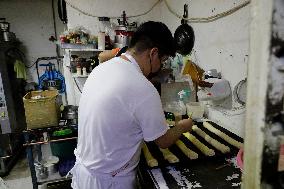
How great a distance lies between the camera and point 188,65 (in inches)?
97.3

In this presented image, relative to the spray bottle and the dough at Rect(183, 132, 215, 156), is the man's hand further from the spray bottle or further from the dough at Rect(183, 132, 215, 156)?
the spray bottle

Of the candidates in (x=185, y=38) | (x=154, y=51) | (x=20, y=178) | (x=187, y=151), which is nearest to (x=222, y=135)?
(x=187, y=151)

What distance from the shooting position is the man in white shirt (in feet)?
4.24

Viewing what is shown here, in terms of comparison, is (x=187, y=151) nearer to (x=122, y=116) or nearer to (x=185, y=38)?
(x=122, y=116)

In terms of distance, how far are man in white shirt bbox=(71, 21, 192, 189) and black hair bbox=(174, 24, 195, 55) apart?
1.15m

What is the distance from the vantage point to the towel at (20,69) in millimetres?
4035

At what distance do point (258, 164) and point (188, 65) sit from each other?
2.01 m

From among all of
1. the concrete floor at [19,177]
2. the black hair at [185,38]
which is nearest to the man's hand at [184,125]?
the black hair at [185,38]

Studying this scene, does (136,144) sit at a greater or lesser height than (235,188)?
greater

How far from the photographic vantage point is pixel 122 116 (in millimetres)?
1323

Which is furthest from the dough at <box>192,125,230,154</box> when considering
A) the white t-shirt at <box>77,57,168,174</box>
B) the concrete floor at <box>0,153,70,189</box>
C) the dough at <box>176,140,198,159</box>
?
the concrete floor at <box>0,153,70,189</box>

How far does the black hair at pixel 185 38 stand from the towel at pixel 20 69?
287 centimetres

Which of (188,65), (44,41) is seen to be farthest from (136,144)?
(44,41)

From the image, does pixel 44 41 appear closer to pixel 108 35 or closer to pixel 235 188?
pixel 108 35
